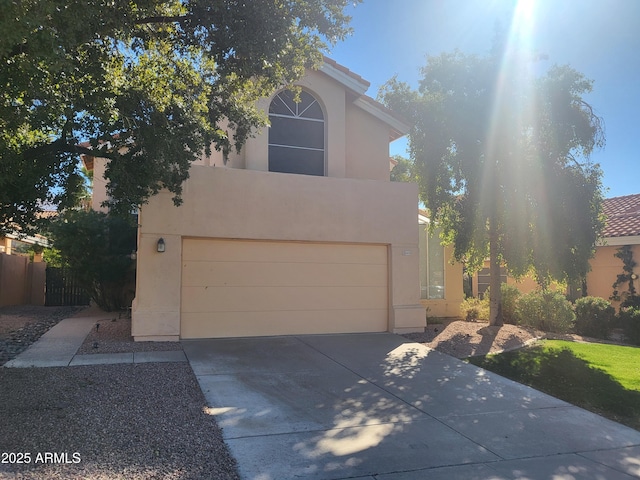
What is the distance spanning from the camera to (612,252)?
1781 cm

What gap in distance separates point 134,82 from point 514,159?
29.8ft

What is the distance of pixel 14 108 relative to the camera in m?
6.48

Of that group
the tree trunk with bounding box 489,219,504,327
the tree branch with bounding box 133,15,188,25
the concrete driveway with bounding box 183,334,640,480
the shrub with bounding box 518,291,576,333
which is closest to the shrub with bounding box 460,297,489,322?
the shrub with bounding box 518,291,576,333

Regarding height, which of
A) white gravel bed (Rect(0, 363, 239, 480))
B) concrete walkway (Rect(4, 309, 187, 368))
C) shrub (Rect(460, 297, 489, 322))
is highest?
shrub (Rect(460, 297, 489, 322))

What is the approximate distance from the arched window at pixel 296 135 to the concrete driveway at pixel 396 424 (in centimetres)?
548

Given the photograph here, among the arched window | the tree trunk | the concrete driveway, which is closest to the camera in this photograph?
the concrete driveway

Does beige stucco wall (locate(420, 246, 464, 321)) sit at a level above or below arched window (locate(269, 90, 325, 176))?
below

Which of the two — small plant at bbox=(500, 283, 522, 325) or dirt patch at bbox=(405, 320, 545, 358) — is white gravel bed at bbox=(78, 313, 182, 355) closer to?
dirt patch at bbox=(405, 320, 545, 358)

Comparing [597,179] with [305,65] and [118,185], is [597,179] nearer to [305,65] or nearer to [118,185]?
[305,65]

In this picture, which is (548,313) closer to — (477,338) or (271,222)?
(477,338)

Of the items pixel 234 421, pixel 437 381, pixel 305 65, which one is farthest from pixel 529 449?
pixel 305 65

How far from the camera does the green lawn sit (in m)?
7.15

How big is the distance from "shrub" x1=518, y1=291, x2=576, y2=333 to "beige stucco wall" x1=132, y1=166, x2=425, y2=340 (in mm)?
3921

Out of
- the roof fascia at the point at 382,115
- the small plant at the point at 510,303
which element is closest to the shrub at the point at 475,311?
the small plant at the point at 510,303
